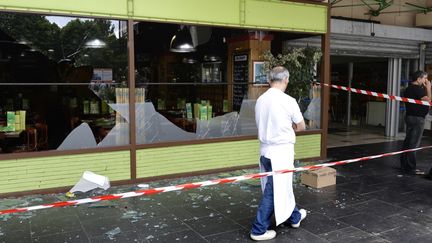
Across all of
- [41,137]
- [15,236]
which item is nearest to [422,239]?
[15,236]

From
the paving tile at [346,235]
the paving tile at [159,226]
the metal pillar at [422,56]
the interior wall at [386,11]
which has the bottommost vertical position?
the paving tile at [346,235]

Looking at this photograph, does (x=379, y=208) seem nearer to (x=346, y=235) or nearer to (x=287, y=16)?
(x=346, y=235)

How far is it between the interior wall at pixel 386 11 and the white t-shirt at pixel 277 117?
6.35 m

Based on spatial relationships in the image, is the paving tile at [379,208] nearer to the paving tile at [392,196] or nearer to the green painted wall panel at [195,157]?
the paving tile at [392,196]

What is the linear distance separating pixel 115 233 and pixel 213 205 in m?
1.35

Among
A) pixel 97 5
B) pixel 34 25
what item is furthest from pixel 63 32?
pixel 97 5

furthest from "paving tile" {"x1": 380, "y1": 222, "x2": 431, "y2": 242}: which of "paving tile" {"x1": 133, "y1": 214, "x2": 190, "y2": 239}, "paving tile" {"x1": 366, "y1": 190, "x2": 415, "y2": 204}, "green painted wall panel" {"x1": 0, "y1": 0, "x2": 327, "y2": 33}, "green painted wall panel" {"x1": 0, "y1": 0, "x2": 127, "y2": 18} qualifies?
"green painted wall panel" {"x1": 0, "y1": 0, "x2": 127, "y2": 18}

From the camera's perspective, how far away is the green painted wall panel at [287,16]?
6672 mm

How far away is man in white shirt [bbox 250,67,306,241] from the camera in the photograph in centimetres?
379

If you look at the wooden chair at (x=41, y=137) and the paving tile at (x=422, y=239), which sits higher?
the wooden chair at (x=41, y=137)

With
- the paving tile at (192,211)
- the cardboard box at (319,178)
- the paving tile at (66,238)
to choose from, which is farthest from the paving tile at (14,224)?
the cardboard box at (319,178)

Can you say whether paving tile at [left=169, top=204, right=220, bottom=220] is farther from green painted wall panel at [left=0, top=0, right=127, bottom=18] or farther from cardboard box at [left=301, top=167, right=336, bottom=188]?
green painted wall panel at [left=0, top=0, right=127, bottom=18]

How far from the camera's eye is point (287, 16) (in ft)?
23.1

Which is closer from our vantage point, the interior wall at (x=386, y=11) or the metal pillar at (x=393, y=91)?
the interior wall at (x=386, y=11)
